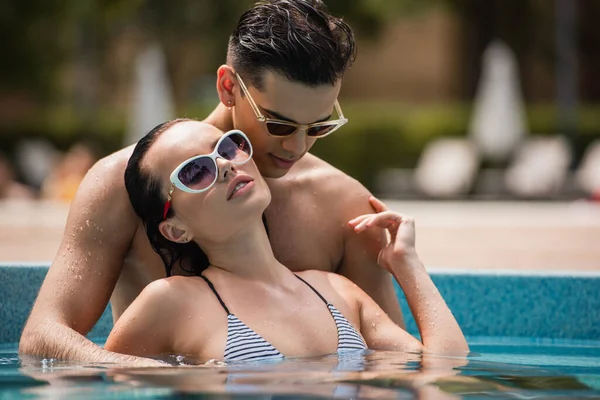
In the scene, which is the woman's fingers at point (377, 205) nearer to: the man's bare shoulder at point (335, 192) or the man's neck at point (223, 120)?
the man's bare shoulder at point (335, 192)

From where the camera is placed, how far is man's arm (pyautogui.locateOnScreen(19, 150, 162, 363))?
409cm

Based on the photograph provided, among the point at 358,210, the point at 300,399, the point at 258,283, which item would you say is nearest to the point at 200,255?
the point at 258,283

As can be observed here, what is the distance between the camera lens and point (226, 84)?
13.7ft

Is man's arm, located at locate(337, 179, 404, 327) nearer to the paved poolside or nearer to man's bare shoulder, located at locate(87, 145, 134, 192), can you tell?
man's bare shoulder, located at locate(87, 145, 134, 192)

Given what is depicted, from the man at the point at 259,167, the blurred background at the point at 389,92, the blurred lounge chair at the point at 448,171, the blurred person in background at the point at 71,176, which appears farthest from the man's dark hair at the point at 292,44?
the blurred lounge chair at the point at 448,171

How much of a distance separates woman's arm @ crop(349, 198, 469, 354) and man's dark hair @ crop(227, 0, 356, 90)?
0.69m

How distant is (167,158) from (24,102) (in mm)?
28981

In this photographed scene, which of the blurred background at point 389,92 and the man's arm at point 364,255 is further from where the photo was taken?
the blurred background at point 389,92

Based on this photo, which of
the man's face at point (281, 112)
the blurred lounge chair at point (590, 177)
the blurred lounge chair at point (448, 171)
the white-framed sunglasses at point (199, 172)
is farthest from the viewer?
the blurred lounge chair at point (448, 171)

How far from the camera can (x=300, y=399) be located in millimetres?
3229

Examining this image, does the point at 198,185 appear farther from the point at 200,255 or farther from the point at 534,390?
the point at 534,390

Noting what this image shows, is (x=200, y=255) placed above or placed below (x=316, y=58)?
below

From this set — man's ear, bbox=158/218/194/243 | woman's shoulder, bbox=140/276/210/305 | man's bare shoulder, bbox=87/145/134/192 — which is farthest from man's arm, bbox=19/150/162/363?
woman's shoulder, bbox=140/276/210/305

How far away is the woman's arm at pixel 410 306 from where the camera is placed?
4.25 m
